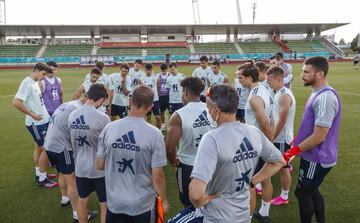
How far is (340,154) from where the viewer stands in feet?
24.4

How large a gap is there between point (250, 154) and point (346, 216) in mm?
3234

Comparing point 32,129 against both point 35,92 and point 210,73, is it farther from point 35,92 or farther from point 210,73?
point 210,73

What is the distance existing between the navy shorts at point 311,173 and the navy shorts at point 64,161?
10.5 ft

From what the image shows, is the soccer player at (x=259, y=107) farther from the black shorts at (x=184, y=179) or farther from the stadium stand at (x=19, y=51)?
the stadium stand at (x=19, y=51)

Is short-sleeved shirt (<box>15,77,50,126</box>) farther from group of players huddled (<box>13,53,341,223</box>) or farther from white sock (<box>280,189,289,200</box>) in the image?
white sock (<box>280,189,289,200</box>)

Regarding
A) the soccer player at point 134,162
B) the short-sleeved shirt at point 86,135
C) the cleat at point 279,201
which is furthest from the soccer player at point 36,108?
the cleat at point 279,201

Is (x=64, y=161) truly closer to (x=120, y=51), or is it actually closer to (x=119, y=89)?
(x=119, y=89)

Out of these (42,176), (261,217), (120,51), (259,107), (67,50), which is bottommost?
(261,217)

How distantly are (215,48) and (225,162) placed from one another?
202 ft

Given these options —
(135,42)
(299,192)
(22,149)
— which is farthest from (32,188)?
(135,42)

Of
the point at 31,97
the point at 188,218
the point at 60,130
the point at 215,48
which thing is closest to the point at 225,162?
the point at 188,218

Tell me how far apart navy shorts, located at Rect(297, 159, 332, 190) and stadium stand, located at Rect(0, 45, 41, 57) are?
61.1 metres

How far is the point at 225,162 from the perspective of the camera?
2.30 metres

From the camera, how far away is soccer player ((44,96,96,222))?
4.30m
